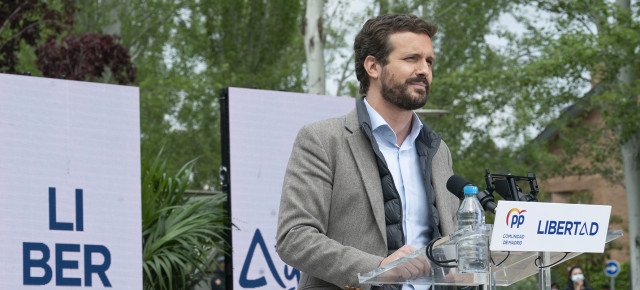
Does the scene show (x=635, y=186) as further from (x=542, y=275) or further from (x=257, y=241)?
(x=542, y=275)

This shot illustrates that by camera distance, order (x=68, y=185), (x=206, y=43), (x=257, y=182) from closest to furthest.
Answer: (x=68, y=185) < (x=257, y=182) < (x=206, y=43)

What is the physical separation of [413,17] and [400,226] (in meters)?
0.71

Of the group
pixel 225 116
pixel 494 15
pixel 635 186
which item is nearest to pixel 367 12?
pixel 494 15

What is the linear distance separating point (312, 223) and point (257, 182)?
14.3 feet

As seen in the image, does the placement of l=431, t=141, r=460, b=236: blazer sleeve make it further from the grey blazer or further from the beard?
the beard

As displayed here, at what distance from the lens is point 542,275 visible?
301cm

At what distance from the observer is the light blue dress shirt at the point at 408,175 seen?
3.32 m

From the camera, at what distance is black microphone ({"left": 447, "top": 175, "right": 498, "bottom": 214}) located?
2.99m

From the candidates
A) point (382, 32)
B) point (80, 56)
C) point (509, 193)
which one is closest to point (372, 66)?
point (382, 32)

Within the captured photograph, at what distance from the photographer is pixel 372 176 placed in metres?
3.29

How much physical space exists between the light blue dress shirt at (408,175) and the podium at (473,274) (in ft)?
1.14

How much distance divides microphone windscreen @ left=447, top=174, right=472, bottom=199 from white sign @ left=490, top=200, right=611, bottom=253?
301mm

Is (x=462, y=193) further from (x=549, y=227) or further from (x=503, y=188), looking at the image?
(x=549, y=227)

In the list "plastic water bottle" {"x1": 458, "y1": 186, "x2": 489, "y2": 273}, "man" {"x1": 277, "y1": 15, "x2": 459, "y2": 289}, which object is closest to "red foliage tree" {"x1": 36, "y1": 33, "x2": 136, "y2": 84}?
"man" {"x1": 277, "y1": 15, "x2": 459, "y2": 289}
